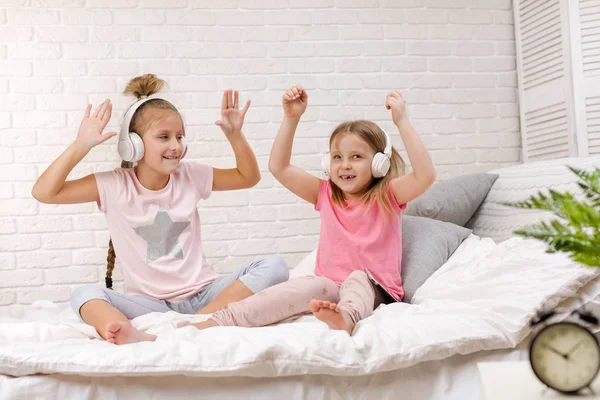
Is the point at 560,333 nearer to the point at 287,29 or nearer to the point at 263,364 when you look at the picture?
the point at 263,364

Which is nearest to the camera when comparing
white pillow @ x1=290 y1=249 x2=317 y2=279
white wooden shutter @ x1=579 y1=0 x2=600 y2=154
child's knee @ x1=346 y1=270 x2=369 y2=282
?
child's knee @ x1=346 y1=270 x2=369 y2=282

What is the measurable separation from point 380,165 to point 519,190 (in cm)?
61

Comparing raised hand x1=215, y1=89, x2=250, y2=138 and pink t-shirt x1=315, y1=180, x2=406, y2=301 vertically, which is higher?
raised hand x1=215, y1=89, x2=250, y2=138

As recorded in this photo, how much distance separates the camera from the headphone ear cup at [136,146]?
2.17 m

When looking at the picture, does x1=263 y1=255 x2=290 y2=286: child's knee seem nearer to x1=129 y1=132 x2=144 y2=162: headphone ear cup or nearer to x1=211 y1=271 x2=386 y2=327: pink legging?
x1=211 y1=271 x2=386 y2=327: pink legging

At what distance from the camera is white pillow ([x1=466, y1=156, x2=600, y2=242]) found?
2.34m

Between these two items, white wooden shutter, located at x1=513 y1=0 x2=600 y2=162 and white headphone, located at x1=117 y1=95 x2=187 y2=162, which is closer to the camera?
white headphone, located at x1=117 y1=95 x2=187 y2=162

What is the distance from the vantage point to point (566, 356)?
3.04 ft

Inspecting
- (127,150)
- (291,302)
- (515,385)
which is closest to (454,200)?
(291,302)

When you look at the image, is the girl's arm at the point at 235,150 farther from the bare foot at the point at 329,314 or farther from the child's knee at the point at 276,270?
the bare foot at the point at 329,314

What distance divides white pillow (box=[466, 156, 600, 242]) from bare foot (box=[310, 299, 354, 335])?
90 centimetres

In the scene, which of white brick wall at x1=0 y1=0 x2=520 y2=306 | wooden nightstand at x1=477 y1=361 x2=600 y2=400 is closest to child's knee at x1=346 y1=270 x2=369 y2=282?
wooden nightstand at x1=477 y1=361 x2=600 y2=400

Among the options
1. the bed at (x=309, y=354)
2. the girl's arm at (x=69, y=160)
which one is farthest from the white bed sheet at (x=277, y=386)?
the girl's arm at (x=69, y=160)

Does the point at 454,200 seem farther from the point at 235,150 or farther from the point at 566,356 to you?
the point at 566,356
